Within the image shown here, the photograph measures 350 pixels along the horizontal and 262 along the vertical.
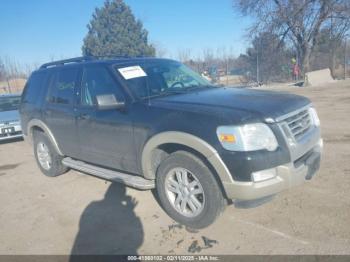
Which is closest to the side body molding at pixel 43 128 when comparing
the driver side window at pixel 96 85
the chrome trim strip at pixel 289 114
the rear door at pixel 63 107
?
the rear door at pixel 63 107

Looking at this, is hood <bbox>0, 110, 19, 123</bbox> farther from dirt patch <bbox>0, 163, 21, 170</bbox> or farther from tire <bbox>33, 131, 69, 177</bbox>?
tire <bbox>33, 131, 69, 177</bbox>

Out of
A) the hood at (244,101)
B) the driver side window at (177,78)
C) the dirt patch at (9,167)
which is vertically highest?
the driver side window at (177,78)

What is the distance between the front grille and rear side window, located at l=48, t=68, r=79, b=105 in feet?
10.6

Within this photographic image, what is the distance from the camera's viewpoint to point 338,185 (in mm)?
4441

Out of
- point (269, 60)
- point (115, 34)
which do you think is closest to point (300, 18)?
point (269, 60)

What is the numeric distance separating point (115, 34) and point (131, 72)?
108 feet

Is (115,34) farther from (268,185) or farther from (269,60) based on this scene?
(268,185)

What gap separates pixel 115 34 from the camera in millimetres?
35344

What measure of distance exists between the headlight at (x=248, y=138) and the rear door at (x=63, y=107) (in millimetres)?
2709

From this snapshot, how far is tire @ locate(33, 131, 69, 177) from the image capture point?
19.3 feet

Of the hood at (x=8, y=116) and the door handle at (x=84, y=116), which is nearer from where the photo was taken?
the door handle at (x=84, y=116)

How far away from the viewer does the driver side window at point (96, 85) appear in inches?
173

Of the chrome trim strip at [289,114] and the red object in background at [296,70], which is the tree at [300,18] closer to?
the red object in background at [296,70]

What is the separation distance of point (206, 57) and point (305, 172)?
3227 centimetres
